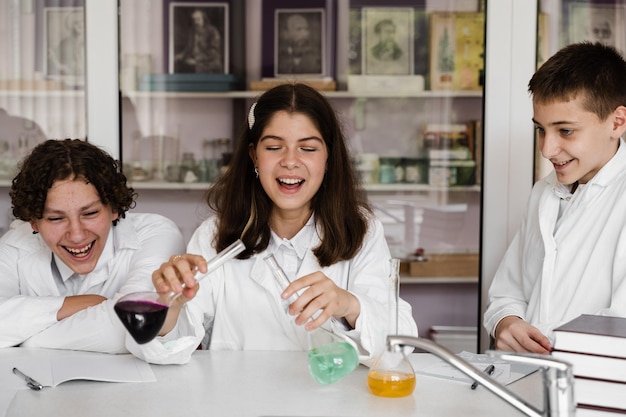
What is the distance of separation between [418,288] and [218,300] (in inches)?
50.0

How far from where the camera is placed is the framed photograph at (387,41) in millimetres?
3146

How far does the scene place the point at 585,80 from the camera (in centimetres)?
208

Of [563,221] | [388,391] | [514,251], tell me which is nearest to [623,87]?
[563,221]

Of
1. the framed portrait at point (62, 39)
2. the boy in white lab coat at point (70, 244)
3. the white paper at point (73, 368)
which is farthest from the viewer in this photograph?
the framed portrait at point (62, 39)

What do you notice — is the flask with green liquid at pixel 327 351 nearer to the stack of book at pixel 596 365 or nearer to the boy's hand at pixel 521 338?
the stack of book at pixel 596 365

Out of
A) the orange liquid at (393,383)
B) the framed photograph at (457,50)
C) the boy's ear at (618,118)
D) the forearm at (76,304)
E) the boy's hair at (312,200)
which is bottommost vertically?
the orange liquid at (393,383)

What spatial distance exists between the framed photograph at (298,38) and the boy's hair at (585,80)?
120cm

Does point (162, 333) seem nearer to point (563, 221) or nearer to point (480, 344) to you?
point (563, 221)

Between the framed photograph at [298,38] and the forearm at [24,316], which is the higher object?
the framed photograph at [298,38]

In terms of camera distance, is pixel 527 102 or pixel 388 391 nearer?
pixel 388 391

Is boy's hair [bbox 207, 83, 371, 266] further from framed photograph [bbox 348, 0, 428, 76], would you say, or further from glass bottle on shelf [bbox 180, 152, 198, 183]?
framed photograph [bbox 348, 0, 428, 76]

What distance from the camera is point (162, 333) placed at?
1.83 metres

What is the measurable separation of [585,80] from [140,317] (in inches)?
51.7

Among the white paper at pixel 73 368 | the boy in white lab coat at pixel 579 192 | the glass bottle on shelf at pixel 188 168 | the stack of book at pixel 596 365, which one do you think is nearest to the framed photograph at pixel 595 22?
the boy in white lab coat at pixel 579 192
